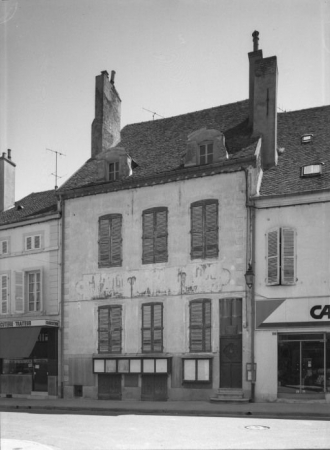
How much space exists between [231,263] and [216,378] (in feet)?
11.9

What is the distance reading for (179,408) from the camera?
19.3 m

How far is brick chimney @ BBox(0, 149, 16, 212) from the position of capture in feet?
102

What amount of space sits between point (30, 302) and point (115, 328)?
4.36 meters

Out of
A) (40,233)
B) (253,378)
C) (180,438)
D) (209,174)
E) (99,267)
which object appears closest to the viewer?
(180,438)

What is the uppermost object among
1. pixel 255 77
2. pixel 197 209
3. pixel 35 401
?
pixel 255 77

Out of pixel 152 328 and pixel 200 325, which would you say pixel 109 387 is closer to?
pixel 152 328

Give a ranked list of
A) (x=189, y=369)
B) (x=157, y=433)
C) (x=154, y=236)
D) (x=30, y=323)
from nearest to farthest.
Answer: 1. (x=157, y=433)
2. (x=189, y=369)
3. (x=154, y=236)
4. (x=30, y=323)

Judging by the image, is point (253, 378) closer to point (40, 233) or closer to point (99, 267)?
point (99, 267)

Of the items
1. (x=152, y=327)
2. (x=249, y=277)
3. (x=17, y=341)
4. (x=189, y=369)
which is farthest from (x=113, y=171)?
(x=189, y=369)

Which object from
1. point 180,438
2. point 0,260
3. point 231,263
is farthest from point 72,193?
point 180,438

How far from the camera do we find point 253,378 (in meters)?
21.0

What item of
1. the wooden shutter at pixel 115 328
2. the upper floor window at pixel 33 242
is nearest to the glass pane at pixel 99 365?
the wooden shutter at pixel 115 328

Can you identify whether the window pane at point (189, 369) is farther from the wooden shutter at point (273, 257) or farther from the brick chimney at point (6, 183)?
the brick chimney at point (6, 183)

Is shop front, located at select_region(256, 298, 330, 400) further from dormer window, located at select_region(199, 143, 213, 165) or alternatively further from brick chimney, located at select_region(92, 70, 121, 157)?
brick chimney, located at select_region(92, 70, 121, 157)
